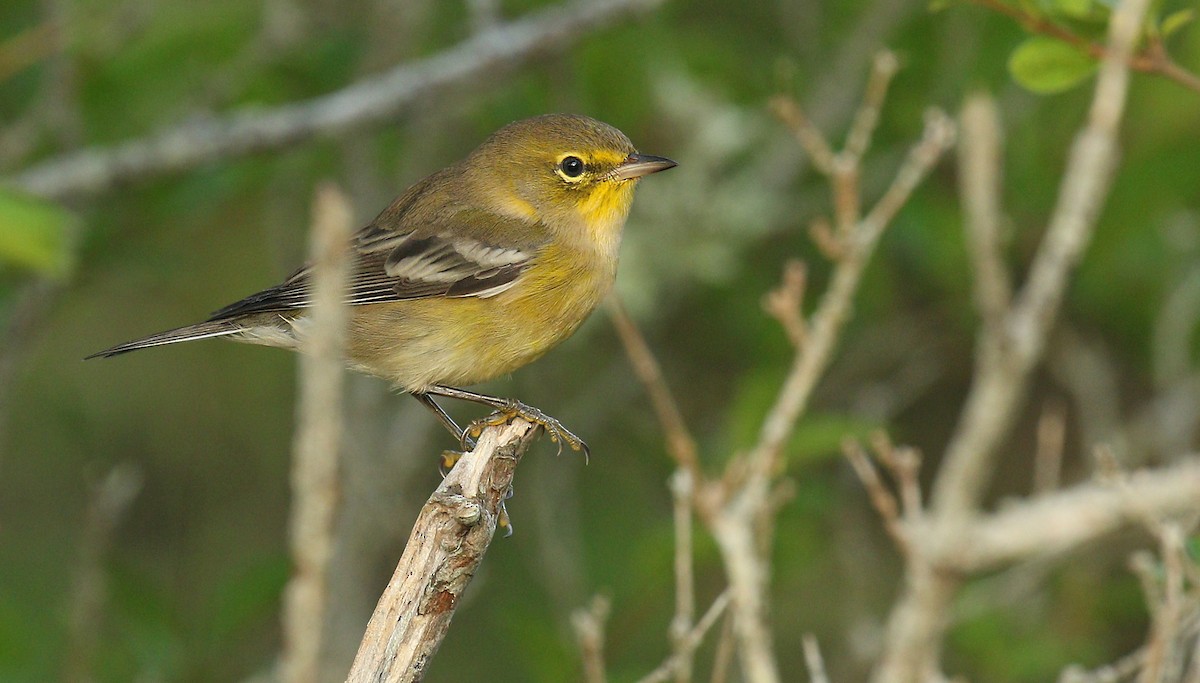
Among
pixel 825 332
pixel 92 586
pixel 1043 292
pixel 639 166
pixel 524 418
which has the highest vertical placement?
pixel 639 166

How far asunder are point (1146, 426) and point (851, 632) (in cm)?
186

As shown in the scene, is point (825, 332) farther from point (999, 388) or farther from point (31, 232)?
point (31, 232)

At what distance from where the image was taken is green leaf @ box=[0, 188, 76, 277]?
3.61 meters

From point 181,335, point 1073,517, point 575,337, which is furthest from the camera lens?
point 575,337

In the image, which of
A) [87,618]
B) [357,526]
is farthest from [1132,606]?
[87,618]

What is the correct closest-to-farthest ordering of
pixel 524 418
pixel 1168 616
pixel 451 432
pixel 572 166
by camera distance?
pixel 1168 616 → pixel 524 418 → pixel 451 432 → pixel 572 166

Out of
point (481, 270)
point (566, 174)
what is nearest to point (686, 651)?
point (481, 270)

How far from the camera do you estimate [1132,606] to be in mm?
6250

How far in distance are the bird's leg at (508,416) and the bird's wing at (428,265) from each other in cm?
36

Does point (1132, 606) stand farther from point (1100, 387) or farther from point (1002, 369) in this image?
point (1002, 369)

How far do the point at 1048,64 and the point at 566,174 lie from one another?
208 cm

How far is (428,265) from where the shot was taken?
521cm

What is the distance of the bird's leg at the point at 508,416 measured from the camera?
4363 millimetres

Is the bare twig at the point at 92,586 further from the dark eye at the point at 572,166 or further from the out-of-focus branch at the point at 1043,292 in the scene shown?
the out-of-focus branch at the point at 1043,292
